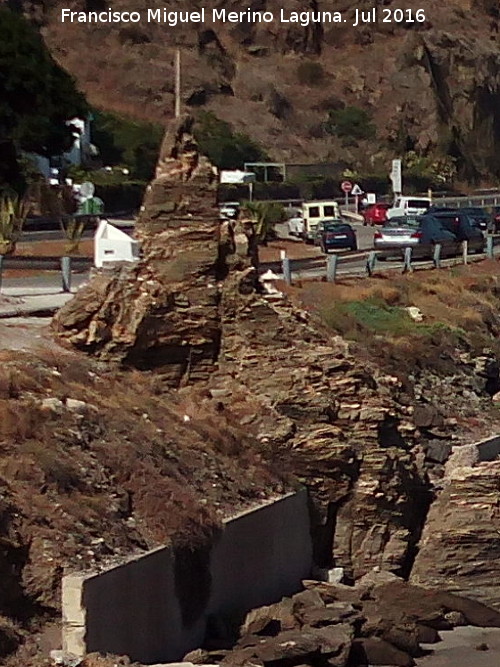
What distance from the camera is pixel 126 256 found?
33.5 metres

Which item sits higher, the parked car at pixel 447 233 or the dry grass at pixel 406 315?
the parked car at pixel 447 233

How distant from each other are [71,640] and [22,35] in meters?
45.9

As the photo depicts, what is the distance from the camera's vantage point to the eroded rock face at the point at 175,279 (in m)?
26.5

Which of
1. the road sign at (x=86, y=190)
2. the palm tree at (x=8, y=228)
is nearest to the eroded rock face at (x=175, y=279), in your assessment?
the palm tree at (x=8, y=228)

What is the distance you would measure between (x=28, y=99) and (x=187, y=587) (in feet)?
134

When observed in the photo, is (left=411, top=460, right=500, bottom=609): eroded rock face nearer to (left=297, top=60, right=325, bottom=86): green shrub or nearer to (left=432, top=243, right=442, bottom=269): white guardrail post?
(left=432, top=243, right=442, bottom=269): white guardrail post

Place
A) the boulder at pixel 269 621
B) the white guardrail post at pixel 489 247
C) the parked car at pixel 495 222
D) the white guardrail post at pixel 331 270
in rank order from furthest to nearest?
the parked car at pixel 495 222 → the white guardrail post at pixel 489 247 → the white guardrail post at pixel 331 270 → the boulder at pixel 269 621

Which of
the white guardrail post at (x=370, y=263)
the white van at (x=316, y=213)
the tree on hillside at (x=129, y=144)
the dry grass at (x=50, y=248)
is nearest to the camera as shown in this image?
the white guardrail post at (x=370, y=263)

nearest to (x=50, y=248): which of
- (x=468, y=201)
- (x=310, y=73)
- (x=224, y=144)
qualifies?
(x=468, y=201)

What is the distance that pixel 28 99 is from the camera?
2308 inches

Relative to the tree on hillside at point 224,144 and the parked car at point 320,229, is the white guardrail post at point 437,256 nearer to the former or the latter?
the parked car at point 320,229

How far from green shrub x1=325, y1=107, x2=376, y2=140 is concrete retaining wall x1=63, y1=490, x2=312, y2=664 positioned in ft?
303

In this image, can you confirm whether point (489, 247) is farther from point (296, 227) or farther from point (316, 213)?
point (316, 213)

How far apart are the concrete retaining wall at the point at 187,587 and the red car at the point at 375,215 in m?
46.2
